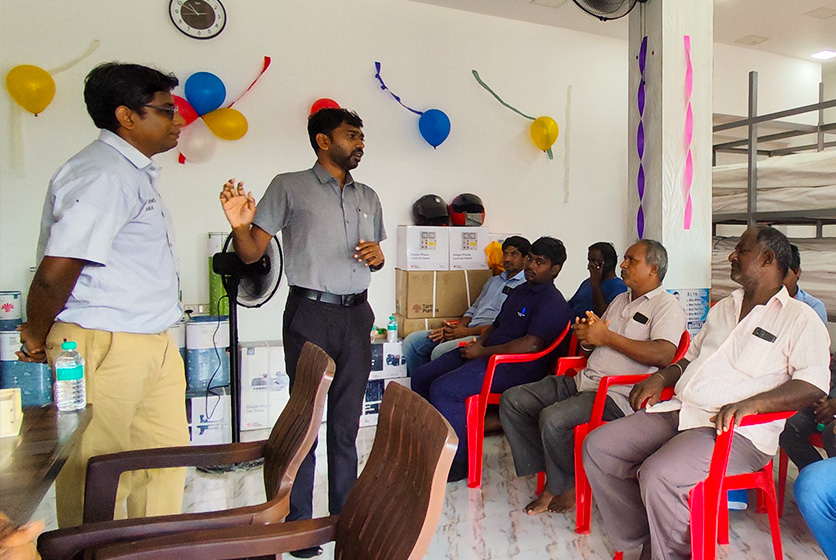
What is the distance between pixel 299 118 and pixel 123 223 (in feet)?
9.20

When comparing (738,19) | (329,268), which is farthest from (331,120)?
(738,19)

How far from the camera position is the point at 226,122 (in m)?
3.80

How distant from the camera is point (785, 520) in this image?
2.42m

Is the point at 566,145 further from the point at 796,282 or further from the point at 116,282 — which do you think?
the point at 116,282

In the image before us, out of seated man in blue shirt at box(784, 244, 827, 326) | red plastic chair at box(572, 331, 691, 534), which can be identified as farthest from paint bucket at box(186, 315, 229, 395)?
seated man in blue shirt at box(784, 244, 827, 326)

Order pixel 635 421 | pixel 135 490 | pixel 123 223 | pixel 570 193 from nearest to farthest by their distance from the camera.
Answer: pixel 123 223 → pixel 135 490 → pixel 635 421 → pixel 570 193

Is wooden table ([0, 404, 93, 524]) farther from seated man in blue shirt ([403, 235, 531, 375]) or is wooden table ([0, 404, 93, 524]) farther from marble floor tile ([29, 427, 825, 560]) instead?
seated man in blue shirt ([403, 235, 531, 375])

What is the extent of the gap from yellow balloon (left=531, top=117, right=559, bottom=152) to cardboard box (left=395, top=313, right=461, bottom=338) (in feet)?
5.59

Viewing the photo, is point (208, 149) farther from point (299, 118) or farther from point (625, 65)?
point (625, 65)

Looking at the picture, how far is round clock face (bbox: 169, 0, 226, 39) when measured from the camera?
3.80 m

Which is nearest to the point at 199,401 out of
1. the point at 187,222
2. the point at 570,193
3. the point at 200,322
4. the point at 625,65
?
the point at 200,322

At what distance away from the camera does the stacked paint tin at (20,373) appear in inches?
130

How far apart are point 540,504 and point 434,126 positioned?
284cm

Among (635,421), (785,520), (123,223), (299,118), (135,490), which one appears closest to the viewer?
(123,223)
